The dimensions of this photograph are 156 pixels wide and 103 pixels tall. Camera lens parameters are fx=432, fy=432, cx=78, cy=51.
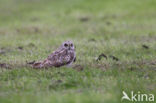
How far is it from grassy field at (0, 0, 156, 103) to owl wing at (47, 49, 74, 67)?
0.59ft

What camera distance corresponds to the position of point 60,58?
35.0ft

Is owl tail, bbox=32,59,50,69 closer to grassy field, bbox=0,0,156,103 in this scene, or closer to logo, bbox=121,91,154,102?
grassy field, bbox=0,0,156,103

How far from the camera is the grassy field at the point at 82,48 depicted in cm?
882

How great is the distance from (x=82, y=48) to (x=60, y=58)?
4.75m

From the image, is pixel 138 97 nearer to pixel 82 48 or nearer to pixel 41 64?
pixel 41 64

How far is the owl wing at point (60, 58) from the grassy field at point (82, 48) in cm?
18

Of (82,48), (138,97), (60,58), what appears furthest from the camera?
(82,48)

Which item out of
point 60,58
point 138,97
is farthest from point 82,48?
point 138,97

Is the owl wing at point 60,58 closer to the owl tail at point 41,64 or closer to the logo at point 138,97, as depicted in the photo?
the owl tail at point 41,64

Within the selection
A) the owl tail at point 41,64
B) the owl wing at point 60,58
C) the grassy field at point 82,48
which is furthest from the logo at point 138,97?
the owl tail at point 41,64

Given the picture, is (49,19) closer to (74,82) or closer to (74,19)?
(74,19)

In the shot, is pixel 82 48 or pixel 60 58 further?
pixel 82 48

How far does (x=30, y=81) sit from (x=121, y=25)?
567 inches

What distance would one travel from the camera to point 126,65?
1160cm
